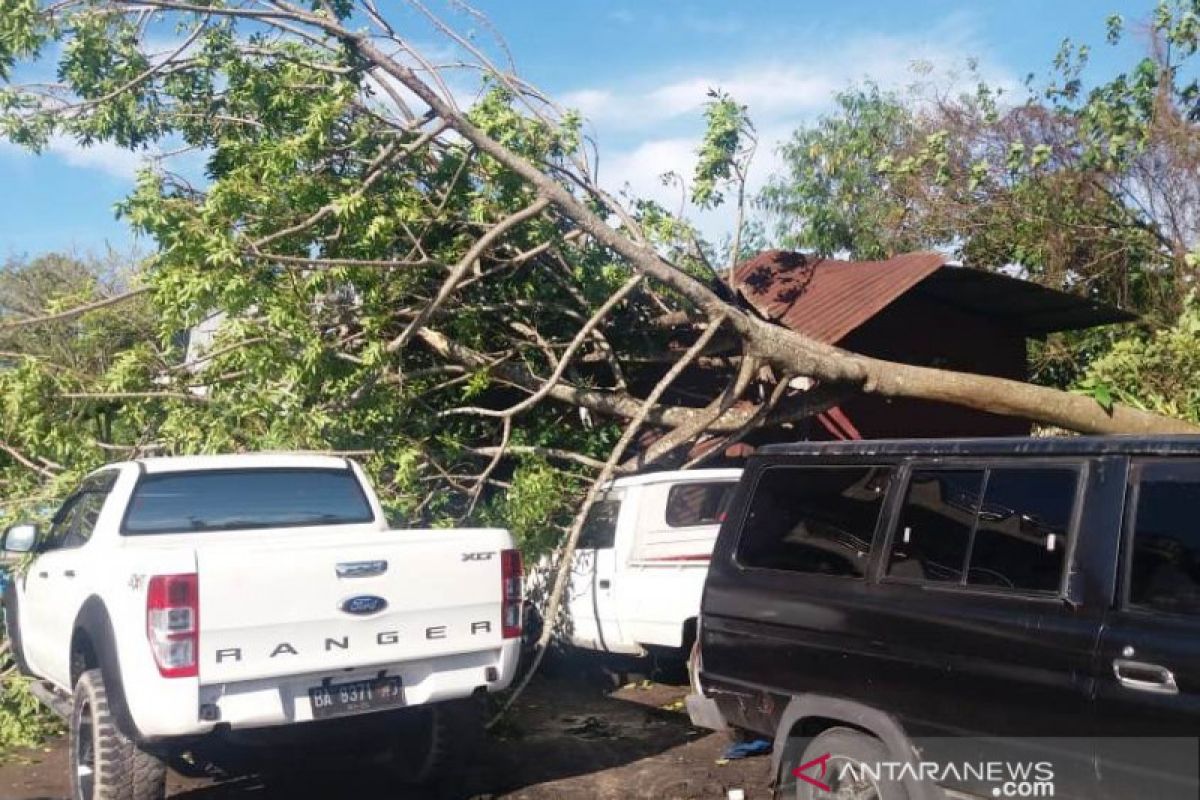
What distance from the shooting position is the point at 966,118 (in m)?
22.0

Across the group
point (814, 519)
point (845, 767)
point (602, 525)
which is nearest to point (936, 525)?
point (814, 519)

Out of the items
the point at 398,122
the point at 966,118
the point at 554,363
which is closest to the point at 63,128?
the point at 398,122

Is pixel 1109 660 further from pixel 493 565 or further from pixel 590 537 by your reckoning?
pixel 590 537

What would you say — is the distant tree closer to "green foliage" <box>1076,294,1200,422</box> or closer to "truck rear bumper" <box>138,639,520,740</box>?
"green foliage" <box>1076,294,1200,422</box>

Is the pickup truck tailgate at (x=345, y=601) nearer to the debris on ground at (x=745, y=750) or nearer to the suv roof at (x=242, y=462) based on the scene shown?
the suv roof at (x=242, y=462)

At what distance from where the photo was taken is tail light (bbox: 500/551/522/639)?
231 inches

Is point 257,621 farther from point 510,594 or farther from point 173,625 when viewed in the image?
point 510,594

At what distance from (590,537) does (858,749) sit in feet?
17.1

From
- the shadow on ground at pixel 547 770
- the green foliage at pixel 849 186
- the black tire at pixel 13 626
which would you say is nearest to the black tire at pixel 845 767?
the shadow on ground at pixel 547 770

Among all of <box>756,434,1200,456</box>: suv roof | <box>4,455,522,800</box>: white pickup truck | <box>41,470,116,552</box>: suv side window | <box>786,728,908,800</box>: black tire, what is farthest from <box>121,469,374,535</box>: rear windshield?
<box>786,728,908,800</box>: black tire

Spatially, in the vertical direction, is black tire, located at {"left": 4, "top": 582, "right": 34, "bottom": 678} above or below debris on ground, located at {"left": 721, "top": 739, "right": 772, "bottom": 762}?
above

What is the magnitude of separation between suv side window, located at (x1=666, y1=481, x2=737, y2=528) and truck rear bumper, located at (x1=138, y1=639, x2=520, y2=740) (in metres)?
3.08

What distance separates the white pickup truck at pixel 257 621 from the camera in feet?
16.4

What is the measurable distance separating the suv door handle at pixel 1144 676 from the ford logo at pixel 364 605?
3.34m
